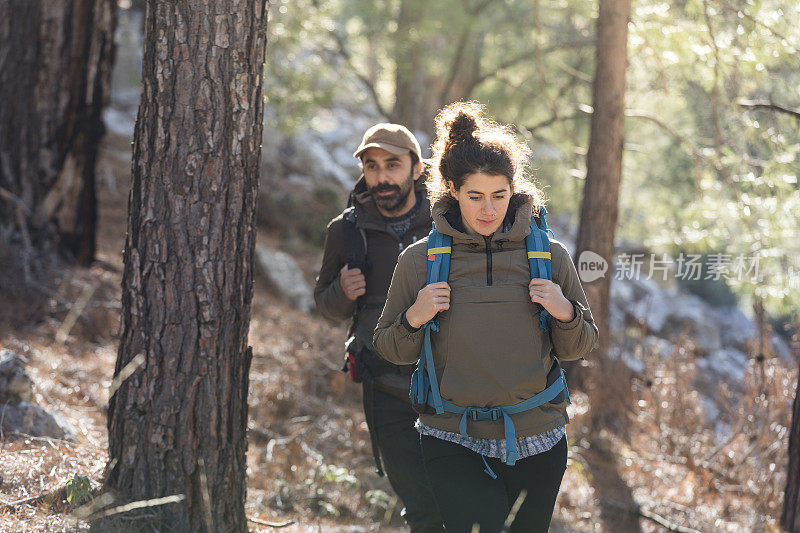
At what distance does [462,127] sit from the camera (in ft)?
9.73

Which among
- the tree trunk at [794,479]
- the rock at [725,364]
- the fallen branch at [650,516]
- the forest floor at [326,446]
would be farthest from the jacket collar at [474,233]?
the rock at [725,364]

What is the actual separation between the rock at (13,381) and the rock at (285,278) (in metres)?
6.55

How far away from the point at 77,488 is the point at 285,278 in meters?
8.57

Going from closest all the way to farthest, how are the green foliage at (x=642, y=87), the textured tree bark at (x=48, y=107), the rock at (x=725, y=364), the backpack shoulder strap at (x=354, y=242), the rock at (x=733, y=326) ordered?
the backpack shoulder strap at (x=354, y=242), the green foliage at (x=642, y=87), the textured tree bark at (x=48, y=107), the rock at (x=725, y=364), the rock at (x=733, y=326)

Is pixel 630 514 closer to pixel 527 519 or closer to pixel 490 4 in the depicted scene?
pixel 527 519

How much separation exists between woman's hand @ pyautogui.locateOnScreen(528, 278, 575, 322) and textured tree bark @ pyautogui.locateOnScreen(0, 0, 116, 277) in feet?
20.5

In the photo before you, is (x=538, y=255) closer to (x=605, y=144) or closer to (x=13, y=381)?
(x=13, y=381)

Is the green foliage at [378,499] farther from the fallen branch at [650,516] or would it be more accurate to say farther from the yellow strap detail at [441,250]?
the yellow strap detail at [441,250]

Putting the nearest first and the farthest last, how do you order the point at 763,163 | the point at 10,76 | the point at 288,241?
the point at 763,163 → the point at 10,76 → the point at 288,241

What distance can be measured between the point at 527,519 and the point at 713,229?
617cm

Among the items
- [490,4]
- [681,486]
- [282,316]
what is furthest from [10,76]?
[490,4]

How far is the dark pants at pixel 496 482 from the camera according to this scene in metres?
2.77

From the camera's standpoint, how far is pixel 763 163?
6.77 m

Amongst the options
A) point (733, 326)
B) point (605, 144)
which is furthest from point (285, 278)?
point (733, 326)
